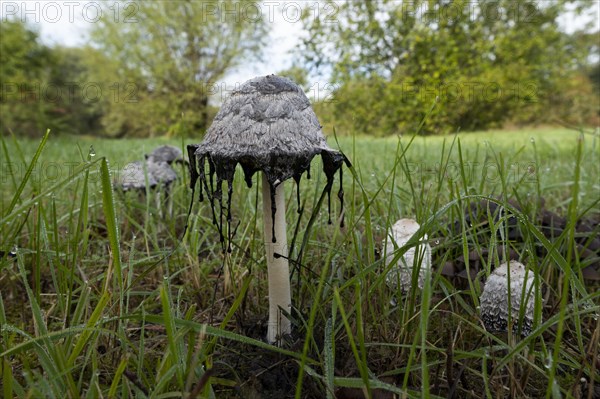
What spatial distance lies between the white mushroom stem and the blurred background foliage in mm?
9317

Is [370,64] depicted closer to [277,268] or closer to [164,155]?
[164,155]

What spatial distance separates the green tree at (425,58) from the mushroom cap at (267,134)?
1078 cm

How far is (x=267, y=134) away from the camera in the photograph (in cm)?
101

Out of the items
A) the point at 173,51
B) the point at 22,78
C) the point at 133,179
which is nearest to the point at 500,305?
the point at 133,179

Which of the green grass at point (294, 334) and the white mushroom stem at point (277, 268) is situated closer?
the green grass at point (294, 334)

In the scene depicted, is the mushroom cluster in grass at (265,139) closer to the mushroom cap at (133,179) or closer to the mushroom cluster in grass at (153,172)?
the mushroom cluster in grass at (153,172)

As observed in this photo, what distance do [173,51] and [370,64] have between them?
1013 centimetres

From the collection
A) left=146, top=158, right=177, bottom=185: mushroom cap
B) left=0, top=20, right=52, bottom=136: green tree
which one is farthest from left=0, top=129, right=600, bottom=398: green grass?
left=0, top=20, right=52, bottom=136: green tree

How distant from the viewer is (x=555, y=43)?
17188 millimetres

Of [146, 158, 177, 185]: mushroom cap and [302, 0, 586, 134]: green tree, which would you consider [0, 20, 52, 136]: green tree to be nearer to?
[302, 0, 586, 134]: green tree

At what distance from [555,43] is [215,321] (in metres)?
20.9

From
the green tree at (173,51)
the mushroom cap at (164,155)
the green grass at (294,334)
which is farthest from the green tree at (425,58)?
the green grass at (294,334)

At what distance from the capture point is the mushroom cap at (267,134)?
1002 mm

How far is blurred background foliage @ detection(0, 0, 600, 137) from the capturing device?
42.1 ft
